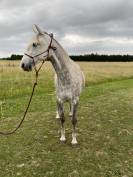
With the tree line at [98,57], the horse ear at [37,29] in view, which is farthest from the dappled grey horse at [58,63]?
the tree line at [98,57]

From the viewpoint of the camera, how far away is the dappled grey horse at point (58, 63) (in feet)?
26.0

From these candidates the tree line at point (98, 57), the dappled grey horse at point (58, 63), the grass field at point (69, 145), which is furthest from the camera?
the tree line at point (98, 57)

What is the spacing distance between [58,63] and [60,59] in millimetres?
104

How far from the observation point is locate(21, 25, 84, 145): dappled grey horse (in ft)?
26.0

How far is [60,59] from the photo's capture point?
8.49 m

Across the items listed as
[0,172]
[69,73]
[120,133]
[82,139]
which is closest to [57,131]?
[82,139]

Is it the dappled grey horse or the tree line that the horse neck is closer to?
the dappled grey horse

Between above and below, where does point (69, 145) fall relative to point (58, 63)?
below

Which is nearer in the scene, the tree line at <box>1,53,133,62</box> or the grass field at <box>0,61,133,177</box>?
the grass field at <box>0,61,133,177</box>

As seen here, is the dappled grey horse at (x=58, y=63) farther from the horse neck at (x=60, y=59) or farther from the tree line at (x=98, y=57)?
the tree line at (x=98, y=57)

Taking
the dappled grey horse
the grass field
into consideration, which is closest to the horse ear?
the dappled grey horse

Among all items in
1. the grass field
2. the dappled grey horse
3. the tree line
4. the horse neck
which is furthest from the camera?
the tree line

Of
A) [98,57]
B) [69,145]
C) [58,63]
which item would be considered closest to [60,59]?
[58,63]

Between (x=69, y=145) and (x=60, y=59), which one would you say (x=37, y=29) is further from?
(x=69, y=145)
